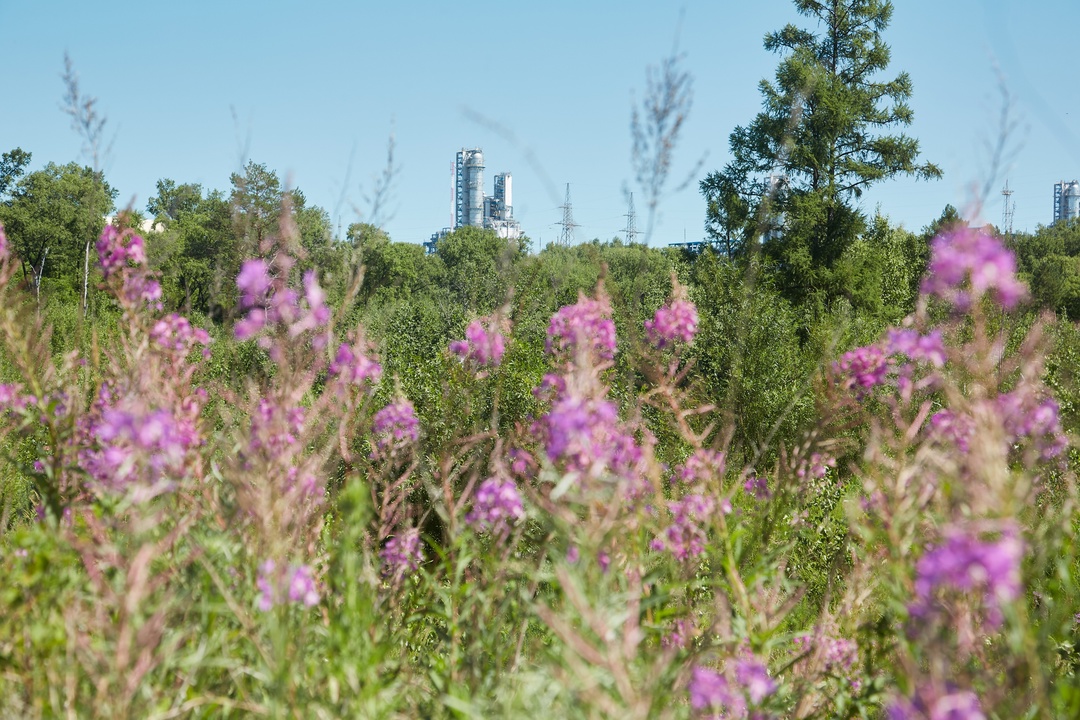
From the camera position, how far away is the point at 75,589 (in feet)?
5.99

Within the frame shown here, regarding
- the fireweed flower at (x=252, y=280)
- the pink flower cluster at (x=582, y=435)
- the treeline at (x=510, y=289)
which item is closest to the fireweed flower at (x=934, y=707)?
the pink flower cluster at (x=582, y=435)

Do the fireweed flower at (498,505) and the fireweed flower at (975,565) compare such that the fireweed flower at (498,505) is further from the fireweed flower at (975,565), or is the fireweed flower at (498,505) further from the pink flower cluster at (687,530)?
the fireweed flower at (975,565)

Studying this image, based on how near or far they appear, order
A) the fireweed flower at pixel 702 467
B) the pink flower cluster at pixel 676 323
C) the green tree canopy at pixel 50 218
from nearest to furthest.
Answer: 1. the fireweed flower at pixel 702 467
2. the pink flower cluster at pixel 676 323
3. the green tree canopy at pixel 50 218

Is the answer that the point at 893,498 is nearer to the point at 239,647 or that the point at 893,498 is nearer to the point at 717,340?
the point at 239,647

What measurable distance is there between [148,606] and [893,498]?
61.6 inches

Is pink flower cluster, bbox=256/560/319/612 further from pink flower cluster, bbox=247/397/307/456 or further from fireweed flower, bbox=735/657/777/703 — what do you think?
fireweed flower, bbox=735/657/777/703

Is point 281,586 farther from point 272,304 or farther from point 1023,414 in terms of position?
point 1023,414

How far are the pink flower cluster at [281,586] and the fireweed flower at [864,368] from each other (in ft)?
6.61

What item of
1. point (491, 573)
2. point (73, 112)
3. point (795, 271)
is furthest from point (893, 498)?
point (795, 271)

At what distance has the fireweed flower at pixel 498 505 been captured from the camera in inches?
85.4

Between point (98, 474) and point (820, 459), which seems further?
point (820, 459)

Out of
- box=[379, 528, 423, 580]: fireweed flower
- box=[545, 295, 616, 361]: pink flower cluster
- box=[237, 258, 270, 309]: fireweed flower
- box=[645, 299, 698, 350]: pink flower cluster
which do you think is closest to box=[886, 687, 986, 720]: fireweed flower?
box=[545, 295, 616, 361]: pink flower cluster

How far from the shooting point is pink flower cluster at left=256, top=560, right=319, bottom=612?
155cm

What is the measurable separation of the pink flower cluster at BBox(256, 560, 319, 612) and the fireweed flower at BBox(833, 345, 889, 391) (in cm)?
202
